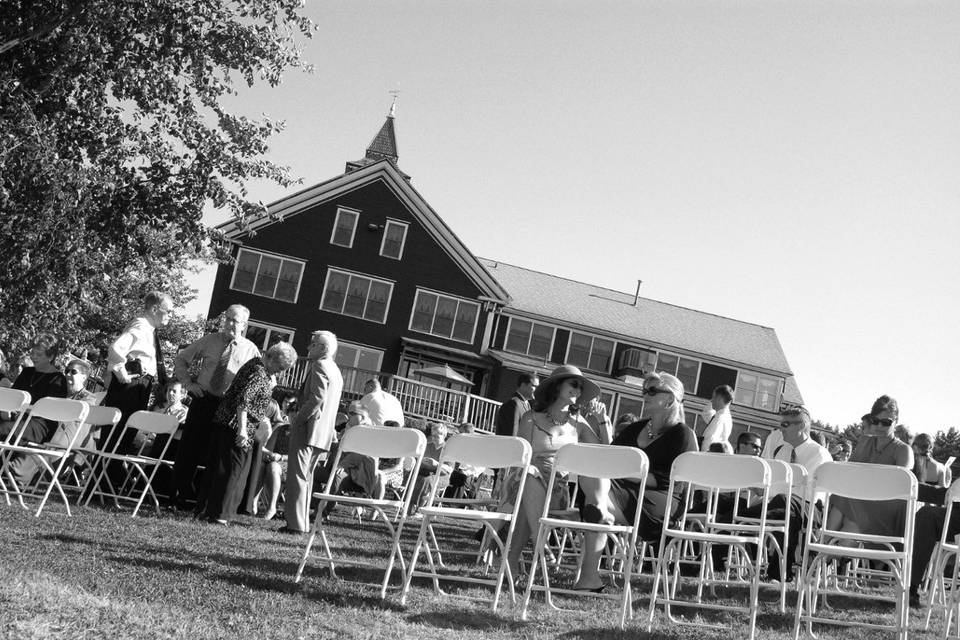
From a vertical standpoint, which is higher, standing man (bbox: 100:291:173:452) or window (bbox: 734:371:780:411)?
window (bbox: 734:371:780:411)

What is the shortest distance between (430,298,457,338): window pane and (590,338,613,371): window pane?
23.1 feet

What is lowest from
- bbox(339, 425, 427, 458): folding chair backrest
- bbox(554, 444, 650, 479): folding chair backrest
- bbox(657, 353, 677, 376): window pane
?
bbox(339, 425, 427, 458): folding chair backrest

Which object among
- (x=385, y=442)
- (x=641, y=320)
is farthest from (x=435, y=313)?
(x=385, y=442)

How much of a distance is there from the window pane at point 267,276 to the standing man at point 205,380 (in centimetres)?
2687

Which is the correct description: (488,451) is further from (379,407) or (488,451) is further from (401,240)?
(401,240)

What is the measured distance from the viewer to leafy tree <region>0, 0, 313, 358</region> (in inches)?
544

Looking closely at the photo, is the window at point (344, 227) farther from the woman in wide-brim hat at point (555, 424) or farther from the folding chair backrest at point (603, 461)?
the folding chair backrest at point (603, 461)

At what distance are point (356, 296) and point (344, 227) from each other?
2.68 m

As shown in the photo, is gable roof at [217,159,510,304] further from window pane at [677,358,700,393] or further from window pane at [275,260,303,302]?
window pane at [677,358,700,393]

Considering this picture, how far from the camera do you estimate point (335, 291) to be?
36969 mm

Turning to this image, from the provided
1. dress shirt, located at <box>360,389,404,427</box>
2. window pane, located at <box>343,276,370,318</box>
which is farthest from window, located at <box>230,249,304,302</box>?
dress shirt, located at <box>360,389,404,427</box>

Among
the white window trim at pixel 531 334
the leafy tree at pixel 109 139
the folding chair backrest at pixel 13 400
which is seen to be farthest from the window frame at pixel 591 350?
the folding chair backrest at pixel 13 400

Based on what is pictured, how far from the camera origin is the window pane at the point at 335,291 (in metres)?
36.8

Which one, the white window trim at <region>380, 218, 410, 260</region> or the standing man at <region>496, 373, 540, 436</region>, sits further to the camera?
the white window trim at <region>380, 218, 410, 260</region>
